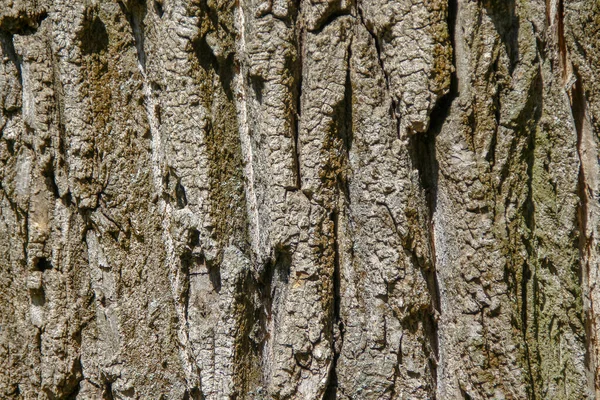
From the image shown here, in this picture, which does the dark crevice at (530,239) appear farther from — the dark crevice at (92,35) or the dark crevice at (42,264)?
the dark crevice at (42,264)

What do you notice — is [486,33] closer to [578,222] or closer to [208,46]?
[578,222]

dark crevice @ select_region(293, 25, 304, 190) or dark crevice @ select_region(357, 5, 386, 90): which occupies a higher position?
dark crevice @ select_region(357, 5, 386, 90)

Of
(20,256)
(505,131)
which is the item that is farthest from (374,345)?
(20,256)

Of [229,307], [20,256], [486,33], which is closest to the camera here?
[486,33]

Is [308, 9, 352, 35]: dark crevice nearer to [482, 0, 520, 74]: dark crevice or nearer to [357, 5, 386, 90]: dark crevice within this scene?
[357, 5, 386, 90]: dark crevice

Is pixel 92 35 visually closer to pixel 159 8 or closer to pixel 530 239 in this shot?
pixel 159 8

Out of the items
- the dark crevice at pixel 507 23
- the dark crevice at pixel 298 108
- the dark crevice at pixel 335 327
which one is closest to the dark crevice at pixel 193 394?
the dark crevice at pixel 335 327

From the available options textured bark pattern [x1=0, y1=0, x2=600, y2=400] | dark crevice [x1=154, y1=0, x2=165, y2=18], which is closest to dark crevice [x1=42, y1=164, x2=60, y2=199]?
textured bark pattern [x1=0, y1=0, x2=600, y2=400]

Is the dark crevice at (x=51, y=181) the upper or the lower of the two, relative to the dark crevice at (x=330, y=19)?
lower
